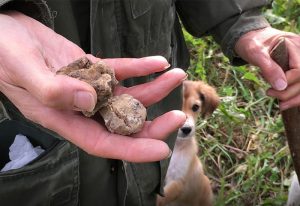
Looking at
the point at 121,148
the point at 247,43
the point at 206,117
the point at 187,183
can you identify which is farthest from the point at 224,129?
the point at 121,148

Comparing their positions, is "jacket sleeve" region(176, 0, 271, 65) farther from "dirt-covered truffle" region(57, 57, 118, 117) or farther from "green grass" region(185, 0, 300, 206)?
"green grass" region(185, 0, 300, 206)

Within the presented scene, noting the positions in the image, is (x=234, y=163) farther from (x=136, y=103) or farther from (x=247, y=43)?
(x=136, y=103)

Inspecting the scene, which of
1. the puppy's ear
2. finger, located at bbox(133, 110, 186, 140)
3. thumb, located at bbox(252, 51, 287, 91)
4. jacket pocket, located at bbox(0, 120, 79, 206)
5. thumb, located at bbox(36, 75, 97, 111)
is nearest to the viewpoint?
thumb, located at bbox(36, 75, 97, 111)

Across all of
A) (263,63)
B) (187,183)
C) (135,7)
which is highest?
(135,7)

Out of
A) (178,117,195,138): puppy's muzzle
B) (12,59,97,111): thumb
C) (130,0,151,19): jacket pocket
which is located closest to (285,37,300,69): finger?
(130,0,151,19): jacket pocket

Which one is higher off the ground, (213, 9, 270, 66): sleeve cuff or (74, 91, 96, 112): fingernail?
(74, 91, 96, 112): fingernail

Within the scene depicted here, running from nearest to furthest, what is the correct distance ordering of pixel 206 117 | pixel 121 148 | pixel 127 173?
pixel 121 148
pixel 127 173
pixel 206 117
